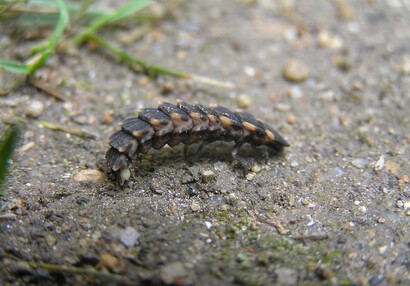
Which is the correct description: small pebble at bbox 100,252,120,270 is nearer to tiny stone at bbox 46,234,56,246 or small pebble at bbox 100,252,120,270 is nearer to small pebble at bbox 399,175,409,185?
tiny stone at bbox 46,234,56,246

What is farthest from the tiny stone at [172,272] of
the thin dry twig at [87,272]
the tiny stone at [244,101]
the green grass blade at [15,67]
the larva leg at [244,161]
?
the green grass blade at [15,67]

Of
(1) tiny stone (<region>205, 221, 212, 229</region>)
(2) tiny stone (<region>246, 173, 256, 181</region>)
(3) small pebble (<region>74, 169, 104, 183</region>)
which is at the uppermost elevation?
(2) tiny stone (<region>246, 173, 256, 181</region>)

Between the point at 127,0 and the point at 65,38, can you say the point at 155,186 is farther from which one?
the point at 127,0

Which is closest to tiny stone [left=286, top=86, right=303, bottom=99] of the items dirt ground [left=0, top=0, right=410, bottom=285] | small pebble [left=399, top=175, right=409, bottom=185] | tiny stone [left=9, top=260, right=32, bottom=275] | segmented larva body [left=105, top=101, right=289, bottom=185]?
dirt ground [left=0, top=0, right=410, bottom=285]

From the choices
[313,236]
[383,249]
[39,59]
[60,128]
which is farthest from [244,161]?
[39,59]

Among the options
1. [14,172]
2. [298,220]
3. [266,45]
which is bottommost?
[14,172]

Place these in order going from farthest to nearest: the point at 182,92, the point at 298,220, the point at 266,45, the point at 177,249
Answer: the point at 266,45
the point at 182,92
the point at 298,220
the point at 177,249

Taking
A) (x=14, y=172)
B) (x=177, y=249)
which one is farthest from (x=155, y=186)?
(x=14, y=172)
